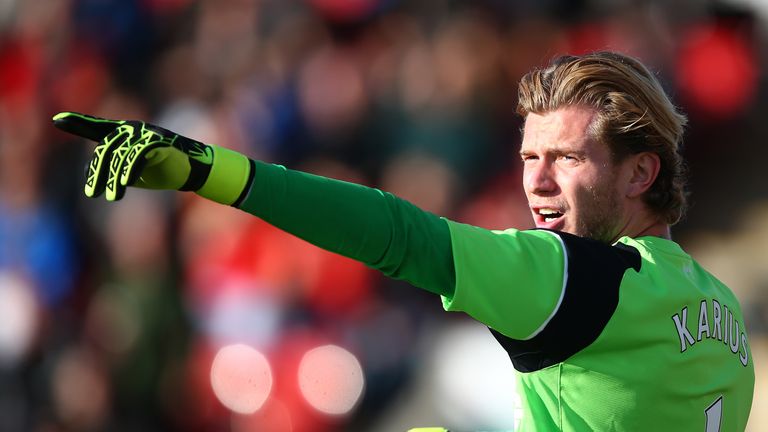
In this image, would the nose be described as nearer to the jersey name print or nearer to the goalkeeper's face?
the goalkeeper's face

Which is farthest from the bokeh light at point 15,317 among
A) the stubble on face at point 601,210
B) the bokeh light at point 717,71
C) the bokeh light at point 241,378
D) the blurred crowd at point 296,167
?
the stubble on face at point 601,210

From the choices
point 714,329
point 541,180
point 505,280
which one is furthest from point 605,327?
point 541,180

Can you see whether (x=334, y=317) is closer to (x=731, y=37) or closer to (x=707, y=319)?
(x=731, y=37)

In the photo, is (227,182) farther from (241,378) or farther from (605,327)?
(241,378)

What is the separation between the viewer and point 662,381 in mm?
1461

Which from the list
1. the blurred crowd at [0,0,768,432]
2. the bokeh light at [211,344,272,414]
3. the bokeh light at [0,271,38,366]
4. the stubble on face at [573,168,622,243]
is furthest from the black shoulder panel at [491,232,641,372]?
the bokeh light at [0,271,38,366]

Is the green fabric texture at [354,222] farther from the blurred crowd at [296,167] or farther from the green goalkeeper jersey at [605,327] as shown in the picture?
the blurred crowd at [296,167]

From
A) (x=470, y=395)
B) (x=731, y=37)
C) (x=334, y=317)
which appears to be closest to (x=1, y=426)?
(x=334, y=317)

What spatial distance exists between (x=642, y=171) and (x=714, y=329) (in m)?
0.33

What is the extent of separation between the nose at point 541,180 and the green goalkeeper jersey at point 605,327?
175 mm

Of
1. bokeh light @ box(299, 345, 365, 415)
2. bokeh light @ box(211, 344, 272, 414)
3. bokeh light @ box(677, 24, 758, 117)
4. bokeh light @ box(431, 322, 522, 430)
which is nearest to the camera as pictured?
bokeh light @ box(677, 24, 758, 117)

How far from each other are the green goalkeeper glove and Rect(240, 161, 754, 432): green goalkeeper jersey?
1.3 inches

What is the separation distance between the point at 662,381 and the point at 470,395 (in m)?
2.04

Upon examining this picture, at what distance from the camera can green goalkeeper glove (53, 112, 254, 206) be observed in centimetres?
117
